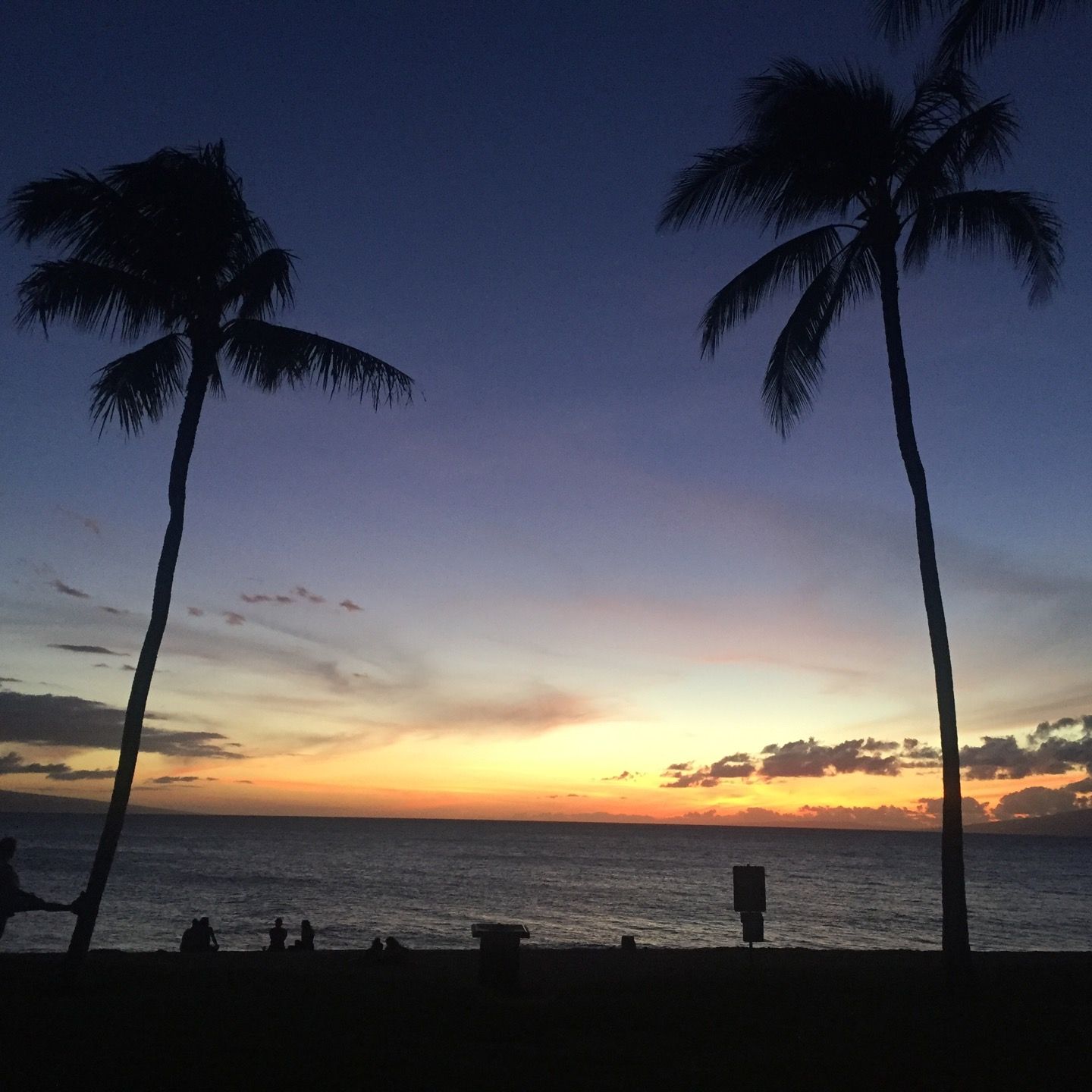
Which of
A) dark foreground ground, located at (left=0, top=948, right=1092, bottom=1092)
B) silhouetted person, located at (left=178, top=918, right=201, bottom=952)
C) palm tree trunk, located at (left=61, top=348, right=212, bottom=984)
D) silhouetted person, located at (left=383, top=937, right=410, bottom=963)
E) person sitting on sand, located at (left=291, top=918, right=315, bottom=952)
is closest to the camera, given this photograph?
dark foreground ground, located at (left=0, top=948, right=1092, bottom=1092)

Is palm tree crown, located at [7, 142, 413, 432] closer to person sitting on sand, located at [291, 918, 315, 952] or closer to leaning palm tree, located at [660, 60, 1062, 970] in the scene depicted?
leaning palm tree, located at [660, 60, 1062, 970]

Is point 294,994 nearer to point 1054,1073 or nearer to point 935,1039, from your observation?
point 935,1039

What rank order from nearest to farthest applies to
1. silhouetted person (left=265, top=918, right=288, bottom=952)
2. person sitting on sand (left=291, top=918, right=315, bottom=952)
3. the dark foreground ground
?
the dark foreground ground, silhouetted person (left=265, top=918, right=288, bottom=952), person sitting on sand (left=291, top=918, right=315, bottom=952)

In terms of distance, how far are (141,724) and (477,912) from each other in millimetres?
43602

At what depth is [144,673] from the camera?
42.2 feet

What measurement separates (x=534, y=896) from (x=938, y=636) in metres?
55.8

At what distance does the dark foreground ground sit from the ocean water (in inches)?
992

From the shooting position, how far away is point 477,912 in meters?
52.5

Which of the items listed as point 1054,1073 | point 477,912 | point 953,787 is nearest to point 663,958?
point 953,787

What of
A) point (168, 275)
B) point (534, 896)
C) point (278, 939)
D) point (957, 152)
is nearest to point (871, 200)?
point (957, 152)

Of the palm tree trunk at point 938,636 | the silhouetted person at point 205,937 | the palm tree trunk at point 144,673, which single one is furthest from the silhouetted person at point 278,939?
the palm tree trunk at point 938,636

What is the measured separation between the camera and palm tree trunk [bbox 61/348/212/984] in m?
11.8

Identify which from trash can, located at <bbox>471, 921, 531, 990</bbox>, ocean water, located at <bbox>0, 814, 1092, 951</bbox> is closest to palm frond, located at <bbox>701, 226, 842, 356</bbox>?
trash can, located at <bbox>471, 921, 531, 990</bbox>

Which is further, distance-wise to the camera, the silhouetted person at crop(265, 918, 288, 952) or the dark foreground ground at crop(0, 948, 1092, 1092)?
the silhouetted person at crop(265, 918, 288, 952)
